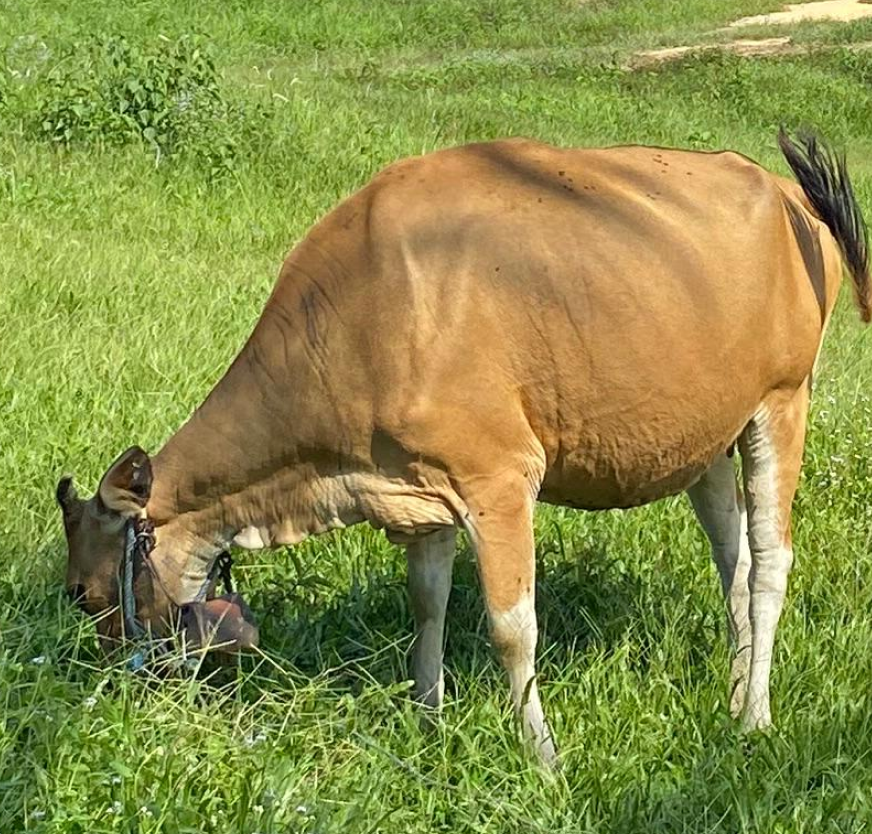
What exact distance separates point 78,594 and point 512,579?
1173 mm

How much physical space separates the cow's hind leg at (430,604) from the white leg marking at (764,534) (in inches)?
38.6

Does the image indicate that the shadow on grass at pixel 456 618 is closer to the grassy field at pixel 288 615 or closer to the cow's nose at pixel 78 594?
the grassy field at pixel 288 615

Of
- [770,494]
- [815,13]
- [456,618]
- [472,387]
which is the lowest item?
[815,13]

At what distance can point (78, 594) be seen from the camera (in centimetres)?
405

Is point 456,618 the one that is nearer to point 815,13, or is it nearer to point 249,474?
point 249,474

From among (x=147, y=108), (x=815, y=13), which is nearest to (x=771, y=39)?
(x=815, y=13)

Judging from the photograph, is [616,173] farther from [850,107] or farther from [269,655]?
[850,107]

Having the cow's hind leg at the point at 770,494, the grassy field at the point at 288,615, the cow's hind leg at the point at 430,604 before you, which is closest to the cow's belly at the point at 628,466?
the cow's hind leg at the point at 770,494

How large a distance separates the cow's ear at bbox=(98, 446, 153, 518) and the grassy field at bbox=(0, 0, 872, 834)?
0.43 metres

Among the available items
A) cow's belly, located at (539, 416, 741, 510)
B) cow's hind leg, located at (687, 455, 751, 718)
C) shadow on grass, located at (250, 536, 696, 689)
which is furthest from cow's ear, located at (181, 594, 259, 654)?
cow's hind leg, located at (687, 455, 751, 718)

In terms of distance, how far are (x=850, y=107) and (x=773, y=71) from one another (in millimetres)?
2076

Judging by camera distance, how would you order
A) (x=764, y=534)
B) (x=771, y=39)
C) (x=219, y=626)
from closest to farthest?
(x=219, y=626) → (x=764, y=534) → (x=771, y=39)

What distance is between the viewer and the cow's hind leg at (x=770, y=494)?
4.70 metres

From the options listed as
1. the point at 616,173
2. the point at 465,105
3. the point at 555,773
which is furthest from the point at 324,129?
the point at 555,773
